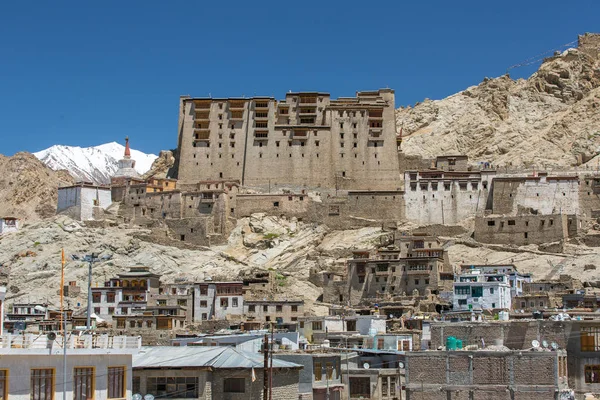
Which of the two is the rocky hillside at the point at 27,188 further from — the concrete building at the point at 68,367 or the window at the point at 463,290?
the concrete building at the point at 68,367

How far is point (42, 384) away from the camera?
73.4 feet

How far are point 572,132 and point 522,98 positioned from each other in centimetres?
1094

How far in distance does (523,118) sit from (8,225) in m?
61.0

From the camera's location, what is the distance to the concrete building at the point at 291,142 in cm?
10100

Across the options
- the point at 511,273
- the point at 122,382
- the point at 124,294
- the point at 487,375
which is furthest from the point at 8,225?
the point at 122,382

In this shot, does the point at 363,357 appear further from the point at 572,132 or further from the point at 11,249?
the point at 572,132

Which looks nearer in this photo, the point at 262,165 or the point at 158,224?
the point at 158,224

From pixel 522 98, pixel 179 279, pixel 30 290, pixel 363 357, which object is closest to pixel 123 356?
pixel 363 357

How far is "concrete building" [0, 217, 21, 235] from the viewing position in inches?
3875

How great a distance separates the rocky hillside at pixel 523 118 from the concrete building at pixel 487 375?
8159cm

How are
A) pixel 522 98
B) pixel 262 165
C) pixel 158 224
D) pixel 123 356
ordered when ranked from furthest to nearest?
pixel 522 98
pixel 262 165
pixel 158 224
pixel 123 356

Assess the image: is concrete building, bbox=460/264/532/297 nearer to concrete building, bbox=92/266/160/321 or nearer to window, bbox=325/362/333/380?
concrete building, bbox=92/266/160/321

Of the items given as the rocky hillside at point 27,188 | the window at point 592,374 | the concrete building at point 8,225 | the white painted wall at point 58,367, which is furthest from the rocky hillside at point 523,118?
the white painted wall at point 58,367

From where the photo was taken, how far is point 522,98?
125 metres
